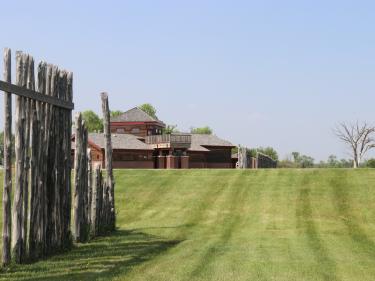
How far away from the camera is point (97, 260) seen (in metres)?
11.1

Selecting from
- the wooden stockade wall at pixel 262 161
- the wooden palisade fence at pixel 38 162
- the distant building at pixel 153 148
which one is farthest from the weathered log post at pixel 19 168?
the wooden stockade wall at pixel 262 161

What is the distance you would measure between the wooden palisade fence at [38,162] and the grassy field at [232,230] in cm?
48

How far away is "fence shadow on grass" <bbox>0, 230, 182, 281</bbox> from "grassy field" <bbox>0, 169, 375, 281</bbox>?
0.06 ft

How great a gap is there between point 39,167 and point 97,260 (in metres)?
2.05

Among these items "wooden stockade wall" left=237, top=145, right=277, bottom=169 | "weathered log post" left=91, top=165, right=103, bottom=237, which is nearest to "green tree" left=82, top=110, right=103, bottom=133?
"wooden stockade wall" left=237, top=145, right=277, bottom=169

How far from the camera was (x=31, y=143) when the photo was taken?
424 inches

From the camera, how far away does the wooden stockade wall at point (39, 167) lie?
10.2 meters

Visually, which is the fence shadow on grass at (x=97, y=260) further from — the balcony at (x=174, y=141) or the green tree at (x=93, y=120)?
the green tree at (x=93, y=120)

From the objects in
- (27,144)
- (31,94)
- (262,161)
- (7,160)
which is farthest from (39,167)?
(262,161)

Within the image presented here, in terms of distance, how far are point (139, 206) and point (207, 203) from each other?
2656 millimetres

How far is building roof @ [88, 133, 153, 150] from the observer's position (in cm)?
5503

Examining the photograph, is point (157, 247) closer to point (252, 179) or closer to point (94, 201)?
point (94, 201)

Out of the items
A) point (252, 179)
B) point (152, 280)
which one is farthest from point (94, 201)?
point (252, 179)

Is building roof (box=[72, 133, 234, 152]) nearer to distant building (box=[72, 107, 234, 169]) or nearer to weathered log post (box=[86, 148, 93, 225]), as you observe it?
distant building (box=[72, 107, 234, 169])
